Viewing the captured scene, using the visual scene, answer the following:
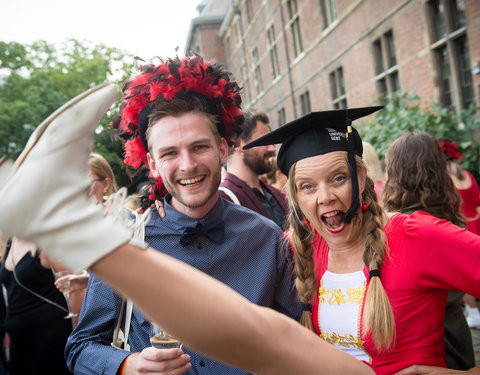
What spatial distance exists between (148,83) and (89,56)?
2809 centimetres

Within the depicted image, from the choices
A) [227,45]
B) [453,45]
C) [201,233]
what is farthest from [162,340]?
[227,45]

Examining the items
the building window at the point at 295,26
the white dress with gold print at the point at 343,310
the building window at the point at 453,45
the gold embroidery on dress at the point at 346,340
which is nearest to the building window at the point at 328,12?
the building window at the point at 295,26

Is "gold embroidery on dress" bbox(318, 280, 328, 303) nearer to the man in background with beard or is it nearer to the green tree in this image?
the man in background with beard

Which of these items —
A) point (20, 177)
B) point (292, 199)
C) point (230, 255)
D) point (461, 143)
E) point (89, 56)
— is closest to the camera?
point (20, 177)

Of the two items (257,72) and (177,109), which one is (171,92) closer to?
(177,109)

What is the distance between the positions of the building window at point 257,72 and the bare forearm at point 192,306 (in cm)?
2494

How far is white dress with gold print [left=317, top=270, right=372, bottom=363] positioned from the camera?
2.01 m

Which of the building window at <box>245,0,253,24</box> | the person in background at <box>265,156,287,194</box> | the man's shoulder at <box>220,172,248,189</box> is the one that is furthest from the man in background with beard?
the building window at <box>245,0,253,24</box>

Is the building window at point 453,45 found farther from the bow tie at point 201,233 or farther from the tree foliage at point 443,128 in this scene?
the bow tie at point 201,233

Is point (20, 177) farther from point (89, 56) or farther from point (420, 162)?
point (89, 56)

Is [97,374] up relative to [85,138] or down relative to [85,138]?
down

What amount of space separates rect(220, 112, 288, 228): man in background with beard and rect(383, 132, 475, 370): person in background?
45.9 inches

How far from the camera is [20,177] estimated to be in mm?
683

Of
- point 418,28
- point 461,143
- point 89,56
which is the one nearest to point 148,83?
point 461,143
